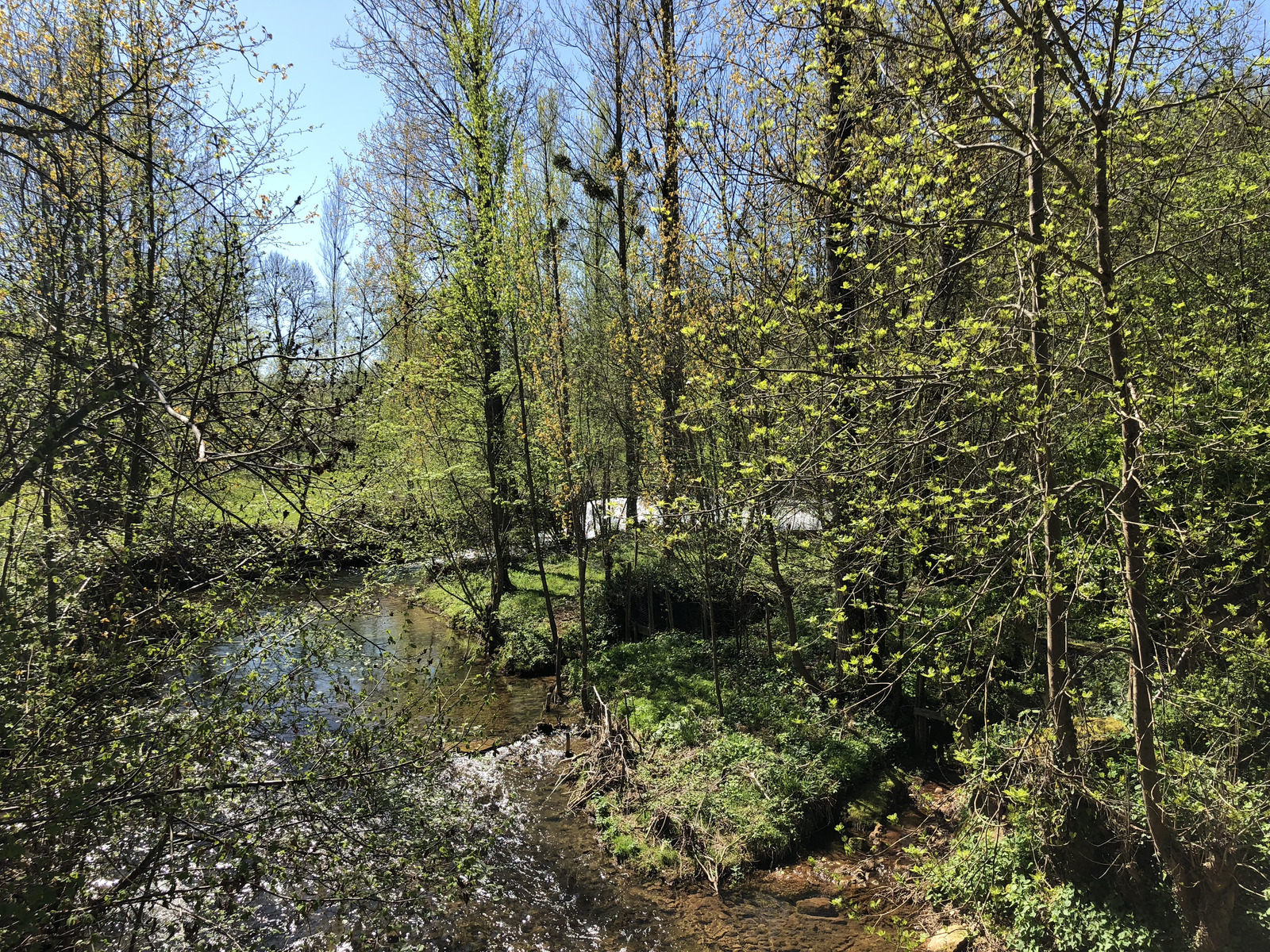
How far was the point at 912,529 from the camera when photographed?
4359 millimetres

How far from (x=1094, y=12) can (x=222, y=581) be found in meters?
6.85

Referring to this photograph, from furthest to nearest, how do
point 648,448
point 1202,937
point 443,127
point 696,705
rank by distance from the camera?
point 443,127, point 648,448, point 696,705, point 1202,937

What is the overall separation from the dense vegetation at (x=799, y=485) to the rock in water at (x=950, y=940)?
264 mm

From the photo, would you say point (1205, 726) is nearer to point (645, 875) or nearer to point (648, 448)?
point (645, 875)

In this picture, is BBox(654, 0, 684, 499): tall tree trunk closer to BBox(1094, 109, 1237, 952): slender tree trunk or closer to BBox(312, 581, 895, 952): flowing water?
BBox(312, 581, 895, 952): flowing water

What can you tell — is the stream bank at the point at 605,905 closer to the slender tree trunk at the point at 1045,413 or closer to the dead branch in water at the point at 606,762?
the dead branch in water at the point at 606,762

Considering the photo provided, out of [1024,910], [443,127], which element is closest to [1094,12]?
[1024,910]

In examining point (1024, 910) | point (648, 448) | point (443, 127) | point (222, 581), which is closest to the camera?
point (222, 581)

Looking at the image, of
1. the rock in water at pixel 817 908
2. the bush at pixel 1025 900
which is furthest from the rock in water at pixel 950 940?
the rock in water at pixel 817 908

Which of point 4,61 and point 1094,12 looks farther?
point 4,61

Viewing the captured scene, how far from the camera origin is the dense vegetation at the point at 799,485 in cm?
374

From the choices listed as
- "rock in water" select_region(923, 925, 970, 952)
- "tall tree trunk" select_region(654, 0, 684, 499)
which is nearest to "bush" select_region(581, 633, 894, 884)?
"rock in water" select_region(923, 925, 970, 952)

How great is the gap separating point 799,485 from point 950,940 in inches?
155

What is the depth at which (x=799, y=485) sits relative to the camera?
5617 millimetres
